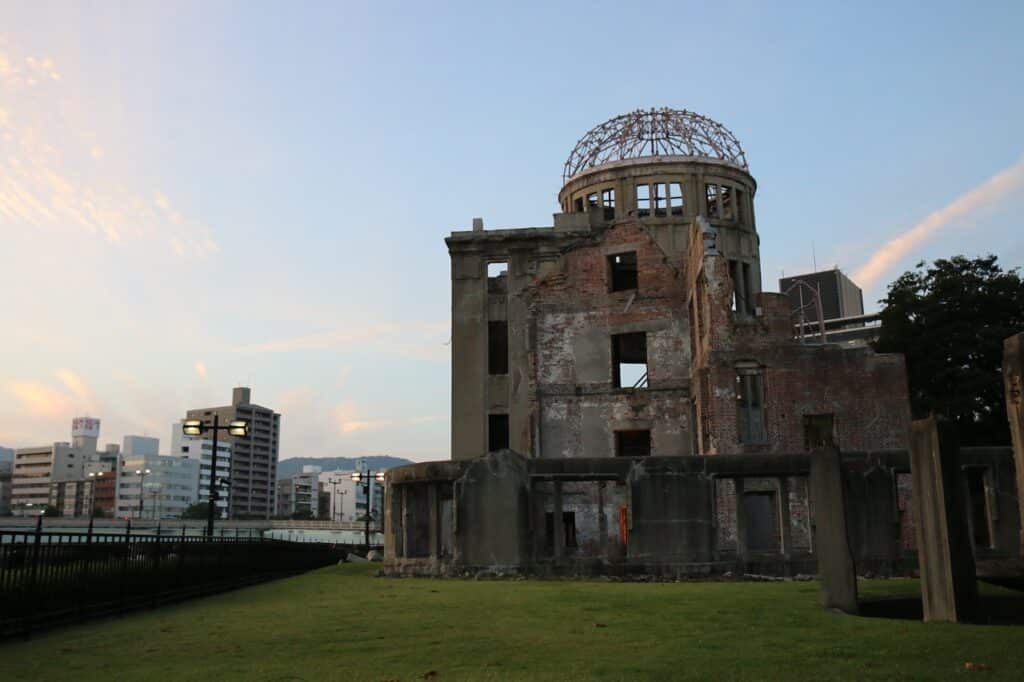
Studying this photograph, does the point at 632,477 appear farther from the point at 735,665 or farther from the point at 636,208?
the point at 636,208

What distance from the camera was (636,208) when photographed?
43.5 metres

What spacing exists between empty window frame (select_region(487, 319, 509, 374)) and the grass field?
2464 cm

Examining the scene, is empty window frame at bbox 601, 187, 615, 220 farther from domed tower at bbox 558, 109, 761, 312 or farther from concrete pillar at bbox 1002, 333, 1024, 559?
concrete pillar at bbox 1002, 333, 1024, 559

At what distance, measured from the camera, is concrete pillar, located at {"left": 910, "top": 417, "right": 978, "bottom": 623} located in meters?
10.0

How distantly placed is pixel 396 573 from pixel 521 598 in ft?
28.9

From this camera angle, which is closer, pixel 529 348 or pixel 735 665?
pixel 735 665

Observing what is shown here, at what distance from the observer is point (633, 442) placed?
121 feet

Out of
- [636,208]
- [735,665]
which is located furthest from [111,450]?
[735,665]

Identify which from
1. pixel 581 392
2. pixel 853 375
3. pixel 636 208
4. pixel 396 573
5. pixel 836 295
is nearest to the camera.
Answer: pixel 396 573

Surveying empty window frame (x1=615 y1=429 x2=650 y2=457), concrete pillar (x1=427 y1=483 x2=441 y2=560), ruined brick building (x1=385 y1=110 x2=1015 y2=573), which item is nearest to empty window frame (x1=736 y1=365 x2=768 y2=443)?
ruined brick building (x1=385 y1=110 x2=1015 y2=573)

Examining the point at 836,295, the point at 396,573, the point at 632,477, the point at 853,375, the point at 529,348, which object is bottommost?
the point at 396,573

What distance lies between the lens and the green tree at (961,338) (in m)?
38.2

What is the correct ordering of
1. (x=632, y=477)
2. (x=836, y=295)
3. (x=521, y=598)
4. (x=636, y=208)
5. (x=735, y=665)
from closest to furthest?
(x=735, y=665) < (x=521, y=598) < (x=632, y=477) < (x=636, y=208) < (x=836, y=295)

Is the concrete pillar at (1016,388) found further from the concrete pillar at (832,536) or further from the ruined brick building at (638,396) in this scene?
the ruined brick building at (638,396)
